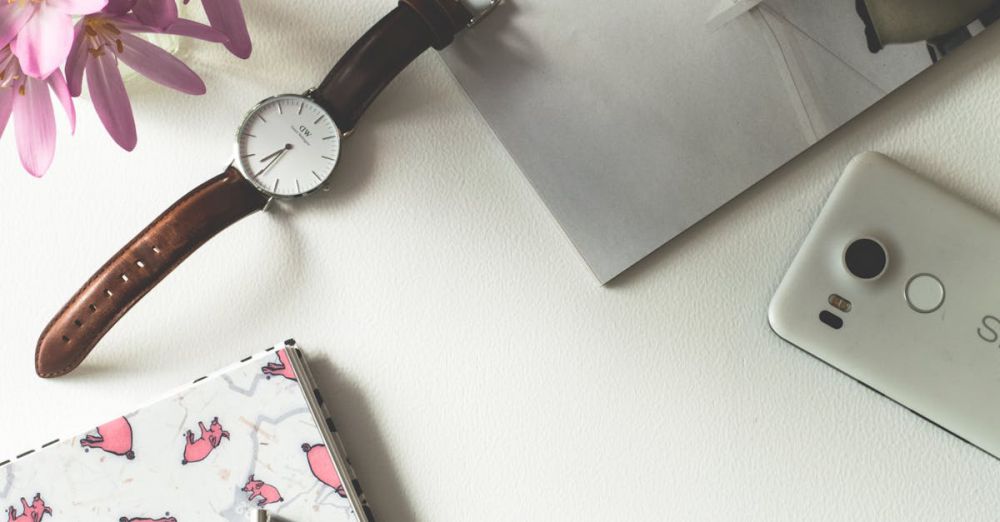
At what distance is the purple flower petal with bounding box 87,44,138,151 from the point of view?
1.43 feet

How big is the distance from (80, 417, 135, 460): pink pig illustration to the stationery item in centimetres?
30

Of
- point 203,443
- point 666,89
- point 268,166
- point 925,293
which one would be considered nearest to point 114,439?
point 203,443

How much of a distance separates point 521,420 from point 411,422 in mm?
70

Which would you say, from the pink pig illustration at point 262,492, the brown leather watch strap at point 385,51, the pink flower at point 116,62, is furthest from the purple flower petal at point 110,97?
the pink pig illustration at point 262,492

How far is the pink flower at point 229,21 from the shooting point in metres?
0.43

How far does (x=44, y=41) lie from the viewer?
1.13ft

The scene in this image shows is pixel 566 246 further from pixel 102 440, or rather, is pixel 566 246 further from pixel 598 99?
pixel 102 440

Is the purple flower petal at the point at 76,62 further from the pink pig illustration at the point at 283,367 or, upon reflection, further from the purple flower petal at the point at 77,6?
the pink pig illustration at the point at 283,367

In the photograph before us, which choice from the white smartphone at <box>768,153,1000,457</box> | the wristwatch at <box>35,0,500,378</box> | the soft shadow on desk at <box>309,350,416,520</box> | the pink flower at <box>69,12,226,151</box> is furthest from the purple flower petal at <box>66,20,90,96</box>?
the white smartphone at <box>768,153,1000,457</box>

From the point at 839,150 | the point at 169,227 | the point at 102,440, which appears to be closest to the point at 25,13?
the point at 169,227

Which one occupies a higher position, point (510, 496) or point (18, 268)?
point (18, 268)

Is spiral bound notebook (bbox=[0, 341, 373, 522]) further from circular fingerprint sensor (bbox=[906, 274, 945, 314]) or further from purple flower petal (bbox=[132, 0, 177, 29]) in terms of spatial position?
circular fingerprint sensor (bbox=[906, 274, 945, 314])

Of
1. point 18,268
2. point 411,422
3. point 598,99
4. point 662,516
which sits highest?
point 18,268

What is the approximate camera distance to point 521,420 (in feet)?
1.78
